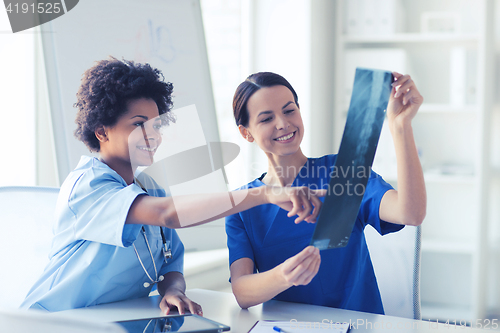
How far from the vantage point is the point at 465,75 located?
91.9 inches

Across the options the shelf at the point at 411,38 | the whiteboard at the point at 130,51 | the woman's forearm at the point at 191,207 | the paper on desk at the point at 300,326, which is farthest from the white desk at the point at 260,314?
the shelf at the point at 411,38

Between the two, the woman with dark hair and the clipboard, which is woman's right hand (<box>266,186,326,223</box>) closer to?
the clipboard

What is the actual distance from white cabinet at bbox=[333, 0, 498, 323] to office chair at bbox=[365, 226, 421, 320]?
4.33 feet

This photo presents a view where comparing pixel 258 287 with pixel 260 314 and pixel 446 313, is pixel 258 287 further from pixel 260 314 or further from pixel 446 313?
pixel 446 313

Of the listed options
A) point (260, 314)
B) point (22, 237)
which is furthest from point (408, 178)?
point (22, 237)

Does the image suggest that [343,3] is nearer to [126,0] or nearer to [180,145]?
[126,0]

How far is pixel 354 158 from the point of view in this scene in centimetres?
78

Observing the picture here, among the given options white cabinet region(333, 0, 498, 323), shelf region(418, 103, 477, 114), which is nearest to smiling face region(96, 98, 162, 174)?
white cabinet region(333, 0, 498, 323)

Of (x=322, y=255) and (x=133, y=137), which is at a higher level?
(x=133, y=137)

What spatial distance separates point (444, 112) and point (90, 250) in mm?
2211

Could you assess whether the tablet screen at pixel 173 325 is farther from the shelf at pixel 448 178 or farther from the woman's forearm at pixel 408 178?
the shelf at pixel 448 178

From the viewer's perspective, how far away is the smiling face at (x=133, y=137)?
1037 millimetres

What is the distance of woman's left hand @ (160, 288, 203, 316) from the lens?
3.14ft

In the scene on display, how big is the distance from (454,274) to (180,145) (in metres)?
2.03
